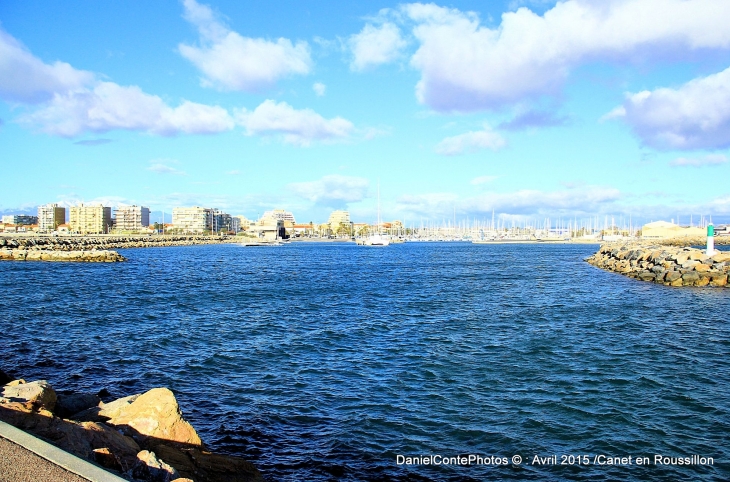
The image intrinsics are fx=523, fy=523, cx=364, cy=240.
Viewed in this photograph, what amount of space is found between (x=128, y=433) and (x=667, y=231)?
162 m

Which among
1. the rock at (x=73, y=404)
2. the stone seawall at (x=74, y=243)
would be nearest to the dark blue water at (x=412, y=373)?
the rock at (x=73, y=404)

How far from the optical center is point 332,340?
1759 cm

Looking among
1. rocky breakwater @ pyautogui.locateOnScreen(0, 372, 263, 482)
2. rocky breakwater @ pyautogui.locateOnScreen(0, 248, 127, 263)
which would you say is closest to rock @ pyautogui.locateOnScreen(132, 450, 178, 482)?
rocky breakwater @ pyautogui.locateOnScreen(0, 372, 263, 482)

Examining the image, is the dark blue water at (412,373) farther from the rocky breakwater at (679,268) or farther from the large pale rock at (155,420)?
the rocky breakwater at (679,268)

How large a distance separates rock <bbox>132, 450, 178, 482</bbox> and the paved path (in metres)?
1.20

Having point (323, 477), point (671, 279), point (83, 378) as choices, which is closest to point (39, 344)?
point (83, 378)

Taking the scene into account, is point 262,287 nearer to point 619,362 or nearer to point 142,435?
point 619,362

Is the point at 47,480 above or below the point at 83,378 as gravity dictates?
above

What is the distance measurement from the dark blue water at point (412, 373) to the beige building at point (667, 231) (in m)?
129

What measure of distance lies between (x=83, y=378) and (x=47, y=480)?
9.31 m

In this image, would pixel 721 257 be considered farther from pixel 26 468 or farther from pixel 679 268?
pixel 26 468

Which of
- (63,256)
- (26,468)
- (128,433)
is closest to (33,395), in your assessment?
(128,433)

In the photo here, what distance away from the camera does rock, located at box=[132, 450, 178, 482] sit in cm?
595

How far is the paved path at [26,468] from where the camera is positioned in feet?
15.3
